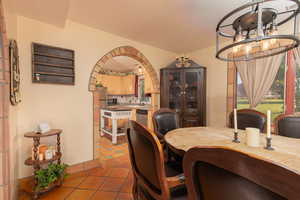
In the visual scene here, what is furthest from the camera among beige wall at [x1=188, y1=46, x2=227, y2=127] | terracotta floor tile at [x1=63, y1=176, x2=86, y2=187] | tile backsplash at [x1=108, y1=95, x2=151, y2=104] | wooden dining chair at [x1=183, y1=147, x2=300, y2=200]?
tile backsplash at [x1=108, y1=95, x2=151, y2=104]

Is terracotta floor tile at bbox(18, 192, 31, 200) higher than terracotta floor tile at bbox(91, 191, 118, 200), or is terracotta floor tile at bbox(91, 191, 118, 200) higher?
terracotta floor tile at bbox(18, 192, 31, 200)

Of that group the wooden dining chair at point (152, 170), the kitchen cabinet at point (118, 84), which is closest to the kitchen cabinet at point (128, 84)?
the kitchen cabinet at point (118, 84)

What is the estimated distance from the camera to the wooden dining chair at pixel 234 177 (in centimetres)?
33

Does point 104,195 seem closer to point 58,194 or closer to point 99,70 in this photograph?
point 58,194

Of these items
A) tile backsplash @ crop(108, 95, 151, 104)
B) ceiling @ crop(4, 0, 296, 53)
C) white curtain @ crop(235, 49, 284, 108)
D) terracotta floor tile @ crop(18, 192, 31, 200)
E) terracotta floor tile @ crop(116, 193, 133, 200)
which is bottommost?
terracotta floor tile @ crop(116, 193, 133, 200)

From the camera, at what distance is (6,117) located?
1.12 m

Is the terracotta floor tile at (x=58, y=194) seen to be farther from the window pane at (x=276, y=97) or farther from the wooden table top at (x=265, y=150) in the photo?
the window pane at (x=276, y=97)

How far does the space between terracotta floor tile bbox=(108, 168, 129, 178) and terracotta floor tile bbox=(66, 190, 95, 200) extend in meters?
0.41

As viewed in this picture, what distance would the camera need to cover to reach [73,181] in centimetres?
190

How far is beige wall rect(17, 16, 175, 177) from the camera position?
1723mm

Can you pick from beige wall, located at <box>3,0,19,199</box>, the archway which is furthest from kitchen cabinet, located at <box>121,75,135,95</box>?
beige wall, located at <box>3,0,19,199</box>

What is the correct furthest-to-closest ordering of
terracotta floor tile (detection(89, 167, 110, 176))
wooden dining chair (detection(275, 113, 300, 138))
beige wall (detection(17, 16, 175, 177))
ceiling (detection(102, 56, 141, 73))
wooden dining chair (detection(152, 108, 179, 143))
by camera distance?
ceiling (detection(102, 56, 141, 73)) < terracotta floor tile (detection(89, 167, 110, 176)) < wooden dining chair (detection(152, 108, 179, 143)) < beige wall (detection(17, 16, 175, 177)) < wooden dining chair (detection(275, 113, 300, 138))

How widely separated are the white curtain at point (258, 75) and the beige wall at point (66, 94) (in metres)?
2.38

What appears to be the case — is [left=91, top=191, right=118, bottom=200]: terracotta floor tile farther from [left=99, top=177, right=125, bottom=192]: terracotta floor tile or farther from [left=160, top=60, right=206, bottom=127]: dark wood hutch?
[left=160, top=60, right=206, bottom=127]: dark wood hutch
